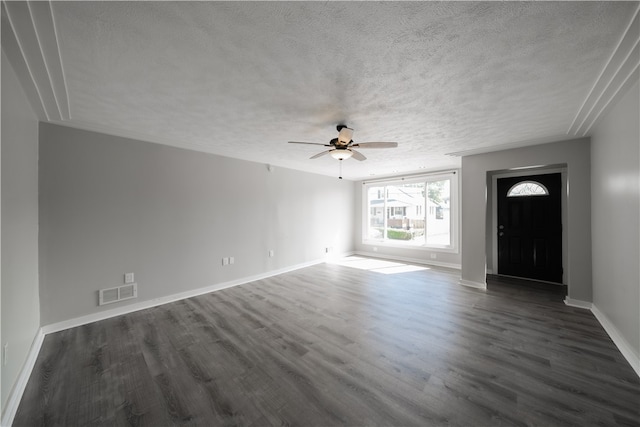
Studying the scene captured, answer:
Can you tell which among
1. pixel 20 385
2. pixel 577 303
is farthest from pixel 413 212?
pixel 20 385

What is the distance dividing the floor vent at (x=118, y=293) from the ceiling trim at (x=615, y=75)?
17.2 ft

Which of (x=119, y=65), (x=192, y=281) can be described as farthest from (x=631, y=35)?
(x=192, y=281)

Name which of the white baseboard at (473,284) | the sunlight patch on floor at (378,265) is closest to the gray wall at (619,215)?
the white baseboard at (473,284)

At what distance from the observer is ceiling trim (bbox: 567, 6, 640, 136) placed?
58.2 inches

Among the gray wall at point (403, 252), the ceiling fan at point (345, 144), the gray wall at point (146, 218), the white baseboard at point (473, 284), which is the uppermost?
the ceiling fan at point (345, 144)

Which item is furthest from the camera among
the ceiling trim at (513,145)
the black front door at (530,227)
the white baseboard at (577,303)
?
the black front door at (530,227)

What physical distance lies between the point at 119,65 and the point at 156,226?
2392mm

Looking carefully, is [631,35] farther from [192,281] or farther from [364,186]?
[364,186]

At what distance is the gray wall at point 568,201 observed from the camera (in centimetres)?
331

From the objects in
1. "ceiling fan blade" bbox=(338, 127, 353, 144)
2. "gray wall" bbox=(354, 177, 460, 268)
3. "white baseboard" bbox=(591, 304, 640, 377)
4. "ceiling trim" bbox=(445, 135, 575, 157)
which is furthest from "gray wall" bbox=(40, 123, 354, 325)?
"white baseboard" bbox=(591, 304, 640, 377)

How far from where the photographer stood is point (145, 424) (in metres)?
1.55

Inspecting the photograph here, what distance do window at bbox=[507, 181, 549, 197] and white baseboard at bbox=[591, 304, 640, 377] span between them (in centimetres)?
246

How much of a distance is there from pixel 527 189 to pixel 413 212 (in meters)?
2.43

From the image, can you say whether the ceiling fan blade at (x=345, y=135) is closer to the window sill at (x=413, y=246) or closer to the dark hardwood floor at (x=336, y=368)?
the dark hardwood floor at (x=336, y=368)
